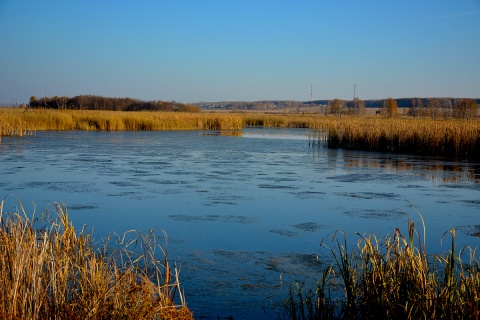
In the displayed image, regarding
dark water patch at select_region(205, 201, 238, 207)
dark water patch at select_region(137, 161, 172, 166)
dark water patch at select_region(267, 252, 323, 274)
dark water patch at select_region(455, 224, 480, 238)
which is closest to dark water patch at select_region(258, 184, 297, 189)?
dark water patch at select_region(205, 201, 238, 207)

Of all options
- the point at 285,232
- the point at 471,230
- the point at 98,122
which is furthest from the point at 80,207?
the point at 98,122

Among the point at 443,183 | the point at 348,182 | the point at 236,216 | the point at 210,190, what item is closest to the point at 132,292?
the point at 236,216

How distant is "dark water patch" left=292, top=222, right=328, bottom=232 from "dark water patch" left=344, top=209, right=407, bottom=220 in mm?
816

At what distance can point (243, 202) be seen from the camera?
336 inches

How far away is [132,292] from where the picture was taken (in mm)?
3473

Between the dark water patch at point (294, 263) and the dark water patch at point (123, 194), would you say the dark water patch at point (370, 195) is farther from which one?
the dark water patch at point (294, 263)

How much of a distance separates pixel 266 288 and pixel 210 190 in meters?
5.14

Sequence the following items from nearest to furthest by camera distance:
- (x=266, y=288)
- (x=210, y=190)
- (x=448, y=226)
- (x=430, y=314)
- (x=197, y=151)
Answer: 1. (x=430, y=314)
2. (x=266, y=288)
3. (x=448, y=226)
4. (x=210, y=190)
5. (x=197, y=151)

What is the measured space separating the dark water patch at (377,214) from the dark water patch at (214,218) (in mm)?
1470

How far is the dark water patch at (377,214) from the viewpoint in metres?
7.49

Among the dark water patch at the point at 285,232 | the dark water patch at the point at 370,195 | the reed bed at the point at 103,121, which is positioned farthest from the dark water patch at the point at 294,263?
the reed bed at the point at 103,121

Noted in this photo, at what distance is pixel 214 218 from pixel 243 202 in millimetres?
1299

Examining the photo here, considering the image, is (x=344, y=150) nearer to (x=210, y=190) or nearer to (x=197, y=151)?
(x=197, y=151)

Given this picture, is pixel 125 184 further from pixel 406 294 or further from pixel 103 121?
pixel 103 121
